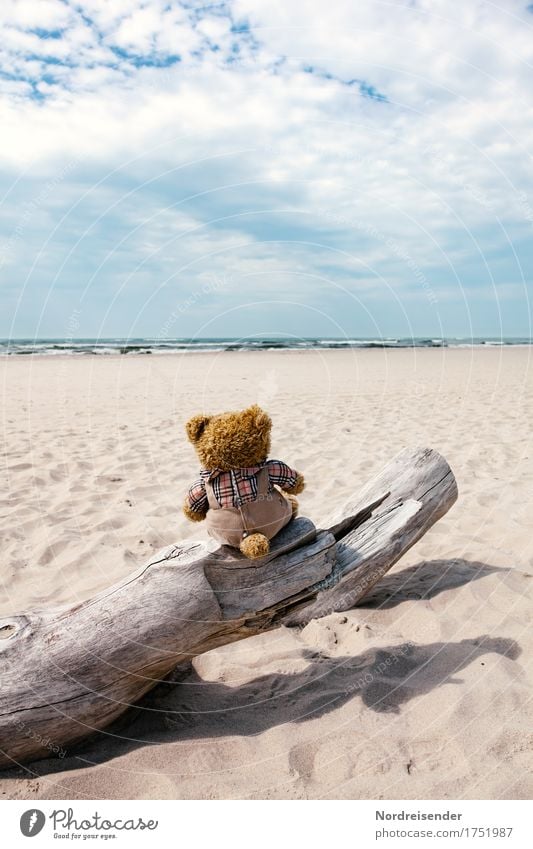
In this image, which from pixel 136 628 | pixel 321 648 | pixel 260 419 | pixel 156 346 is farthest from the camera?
pixel 156 346

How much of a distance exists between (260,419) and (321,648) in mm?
1680

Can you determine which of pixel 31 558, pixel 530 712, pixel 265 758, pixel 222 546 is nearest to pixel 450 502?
pixel 530 712

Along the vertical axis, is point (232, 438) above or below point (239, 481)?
above

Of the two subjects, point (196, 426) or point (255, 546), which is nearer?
point (255, 546)

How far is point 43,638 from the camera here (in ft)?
10.3

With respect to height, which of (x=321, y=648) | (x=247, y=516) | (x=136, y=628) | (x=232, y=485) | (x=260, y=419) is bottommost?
(x=321, y=648)

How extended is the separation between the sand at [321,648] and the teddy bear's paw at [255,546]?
936mm

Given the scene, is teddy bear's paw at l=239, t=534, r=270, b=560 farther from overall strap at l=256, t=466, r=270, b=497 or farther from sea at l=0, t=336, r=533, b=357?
sea at l=0, t=336, r=533, b=357

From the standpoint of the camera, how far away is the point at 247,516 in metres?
3.29

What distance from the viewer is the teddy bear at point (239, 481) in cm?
319

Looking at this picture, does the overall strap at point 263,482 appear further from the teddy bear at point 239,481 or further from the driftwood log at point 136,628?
the driftwood log at point 136,628

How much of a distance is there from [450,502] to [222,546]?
2.11m
